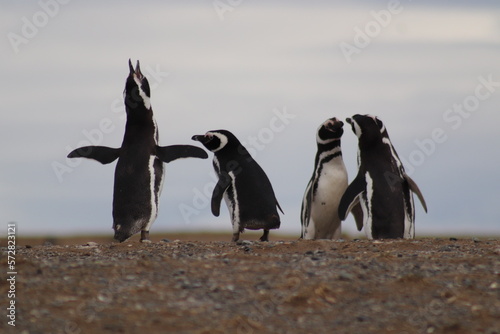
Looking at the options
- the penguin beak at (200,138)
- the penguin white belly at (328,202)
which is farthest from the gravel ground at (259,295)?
the penguin beak at (200,138)

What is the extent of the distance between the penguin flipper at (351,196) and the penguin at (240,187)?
2.71ft

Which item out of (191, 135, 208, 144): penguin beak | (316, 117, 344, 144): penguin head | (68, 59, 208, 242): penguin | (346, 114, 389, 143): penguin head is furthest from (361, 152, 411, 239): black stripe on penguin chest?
(68, 59, 208, 242): penguin

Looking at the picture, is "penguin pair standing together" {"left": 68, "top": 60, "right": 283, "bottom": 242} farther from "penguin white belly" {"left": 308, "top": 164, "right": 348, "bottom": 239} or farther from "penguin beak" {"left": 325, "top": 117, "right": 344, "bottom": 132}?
"penguin beak" {"left": 325, "top": 117, "right": 344, "bottom": 132}

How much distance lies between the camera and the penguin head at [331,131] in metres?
11.5

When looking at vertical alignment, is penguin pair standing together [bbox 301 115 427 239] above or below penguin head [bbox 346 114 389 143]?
below

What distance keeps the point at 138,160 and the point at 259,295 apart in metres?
5.08

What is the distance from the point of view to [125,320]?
600 cm

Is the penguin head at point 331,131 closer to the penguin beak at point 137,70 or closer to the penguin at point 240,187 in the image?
the penguin at point 240,187

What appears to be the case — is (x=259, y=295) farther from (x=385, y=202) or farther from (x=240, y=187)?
(x=240, y=187)

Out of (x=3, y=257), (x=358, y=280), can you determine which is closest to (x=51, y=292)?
(x=3, y=257)

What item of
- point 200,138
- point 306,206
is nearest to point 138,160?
point 200,138

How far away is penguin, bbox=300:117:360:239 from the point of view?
1155 cm

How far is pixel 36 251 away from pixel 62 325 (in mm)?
4522

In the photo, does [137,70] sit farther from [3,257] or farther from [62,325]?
[62,325]
